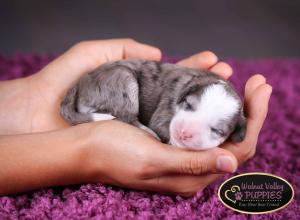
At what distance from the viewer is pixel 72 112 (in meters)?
3.48

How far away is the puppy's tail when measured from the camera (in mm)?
3430

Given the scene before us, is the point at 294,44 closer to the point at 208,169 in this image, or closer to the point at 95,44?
the point at 95,44

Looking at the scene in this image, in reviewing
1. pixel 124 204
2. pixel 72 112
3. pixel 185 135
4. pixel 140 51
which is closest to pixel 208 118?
pixel 185 135

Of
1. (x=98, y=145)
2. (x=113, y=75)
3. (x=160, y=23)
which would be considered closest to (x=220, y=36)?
(x=160, y=23)

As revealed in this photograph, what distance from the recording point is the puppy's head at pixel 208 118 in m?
2.90

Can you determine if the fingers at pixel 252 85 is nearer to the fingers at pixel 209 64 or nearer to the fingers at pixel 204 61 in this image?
the fingers at pixel 209 64

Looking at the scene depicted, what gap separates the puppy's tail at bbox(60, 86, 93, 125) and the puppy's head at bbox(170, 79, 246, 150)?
62cm

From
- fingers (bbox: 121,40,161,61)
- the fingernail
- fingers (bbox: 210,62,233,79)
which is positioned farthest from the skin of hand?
fingers (bbox: 121,40,161,61)

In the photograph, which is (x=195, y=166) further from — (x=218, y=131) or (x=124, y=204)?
(x=124, y=204)

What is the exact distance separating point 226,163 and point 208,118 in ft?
1.06

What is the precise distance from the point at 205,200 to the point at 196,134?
0.63 m

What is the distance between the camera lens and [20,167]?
3.12m

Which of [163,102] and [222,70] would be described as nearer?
[163,102]

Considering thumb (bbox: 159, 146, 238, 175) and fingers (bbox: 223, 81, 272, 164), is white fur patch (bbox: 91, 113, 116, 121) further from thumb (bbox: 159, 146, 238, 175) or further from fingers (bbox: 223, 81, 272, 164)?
fingers (bbox: 223, 81, 272, 164)
